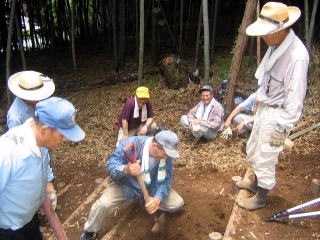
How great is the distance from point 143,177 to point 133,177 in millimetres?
158

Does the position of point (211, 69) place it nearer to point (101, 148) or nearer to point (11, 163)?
point (101, 148)

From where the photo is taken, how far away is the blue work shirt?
340 cm

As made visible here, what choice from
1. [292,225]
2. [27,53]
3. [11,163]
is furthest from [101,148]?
[27,53]

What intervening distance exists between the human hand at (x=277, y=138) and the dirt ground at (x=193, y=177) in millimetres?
768

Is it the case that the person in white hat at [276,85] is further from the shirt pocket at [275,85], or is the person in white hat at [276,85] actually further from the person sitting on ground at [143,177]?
the person sitting on ground at [143,177]

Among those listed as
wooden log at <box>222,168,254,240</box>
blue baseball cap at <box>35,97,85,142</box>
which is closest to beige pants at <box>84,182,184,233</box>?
wooden log at <box>222,168,254,240</box>

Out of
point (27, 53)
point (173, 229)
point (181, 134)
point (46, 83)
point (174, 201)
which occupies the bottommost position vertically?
point (27, 53)

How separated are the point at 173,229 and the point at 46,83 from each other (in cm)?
197

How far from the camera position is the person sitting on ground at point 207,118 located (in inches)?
221

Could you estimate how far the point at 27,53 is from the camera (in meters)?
12.5

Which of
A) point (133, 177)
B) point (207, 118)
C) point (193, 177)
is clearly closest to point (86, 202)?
point (133, 177)

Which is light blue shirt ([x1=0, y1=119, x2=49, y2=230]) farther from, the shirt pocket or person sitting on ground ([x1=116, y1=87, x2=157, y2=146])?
person sitting on ground ([x1=116, y1=87, x2=157, y2=146])

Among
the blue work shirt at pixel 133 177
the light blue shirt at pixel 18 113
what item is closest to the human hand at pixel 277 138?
the blue work shirt at pixel 133 177

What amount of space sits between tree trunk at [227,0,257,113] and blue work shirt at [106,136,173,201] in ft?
9.11
